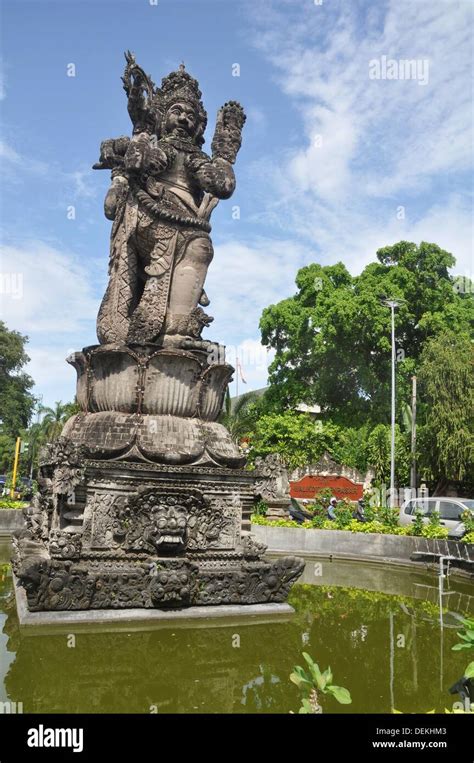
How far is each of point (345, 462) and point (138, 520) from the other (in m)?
22.5

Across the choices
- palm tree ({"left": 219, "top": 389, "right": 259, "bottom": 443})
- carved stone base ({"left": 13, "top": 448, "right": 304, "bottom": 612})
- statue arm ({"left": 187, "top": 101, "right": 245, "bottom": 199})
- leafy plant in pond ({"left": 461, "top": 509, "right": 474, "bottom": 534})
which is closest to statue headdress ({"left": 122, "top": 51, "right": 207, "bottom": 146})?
statue arm ({"left": 187, "top": 101, "right": 245, "bottom": 199})

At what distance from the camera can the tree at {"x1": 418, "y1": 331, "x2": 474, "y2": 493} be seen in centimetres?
2583

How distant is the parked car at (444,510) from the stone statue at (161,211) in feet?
27.6

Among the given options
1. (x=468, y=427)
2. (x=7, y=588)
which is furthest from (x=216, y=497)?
(x=468, y=427)

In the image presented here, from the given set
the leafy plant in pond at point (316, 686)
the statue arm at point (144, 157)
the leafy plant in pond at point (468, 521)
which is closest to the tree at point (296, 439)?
the leafy plant in pond at point (468, 521)

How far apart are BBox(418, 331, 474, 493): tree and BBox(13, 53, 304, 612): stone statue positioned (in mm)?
19074

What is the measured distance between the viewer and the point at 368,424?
2912 centimetres

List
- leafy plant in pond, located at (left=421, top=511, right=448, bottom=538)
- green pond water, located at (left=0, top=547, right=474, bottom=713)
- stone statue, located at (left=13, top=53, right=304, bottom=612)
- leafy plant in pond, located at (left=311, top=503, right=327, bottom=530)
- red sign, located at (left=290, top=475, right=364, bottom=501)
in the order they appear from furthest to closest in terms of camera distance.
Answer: red sign, located at (left=290, top=475, right=364, bottom=501), leafy plant in pond, located at (left=311, top=503, right=327, bottom=530), leafy plant in pond, located at (left=421, top=511, right=448, bottom=538), stone statue, located at (left=13, top=53, right=304, bottom=612), green pond water, located at (left=0, top=547, right=474, bottom=713)

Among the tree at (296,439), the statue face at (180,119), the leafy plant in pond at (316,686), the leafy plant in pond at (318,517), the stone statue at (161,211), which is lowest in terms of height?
the leafy plant in pond at (318,517)

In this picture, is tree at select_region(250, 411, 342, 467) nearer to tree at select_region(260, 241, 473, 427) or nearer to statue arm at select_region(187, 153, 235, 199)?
tree at select_region(260, 241, 473, 427)

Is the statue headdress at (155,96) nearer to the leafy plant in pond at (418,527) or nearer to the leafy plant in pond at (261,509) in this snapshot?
the leafy plant in pond at (418,527)

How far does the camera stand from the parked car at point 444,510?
14.3 m

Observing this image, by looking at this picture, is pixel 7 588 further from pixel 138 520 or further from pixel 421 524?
pixel 421 524
